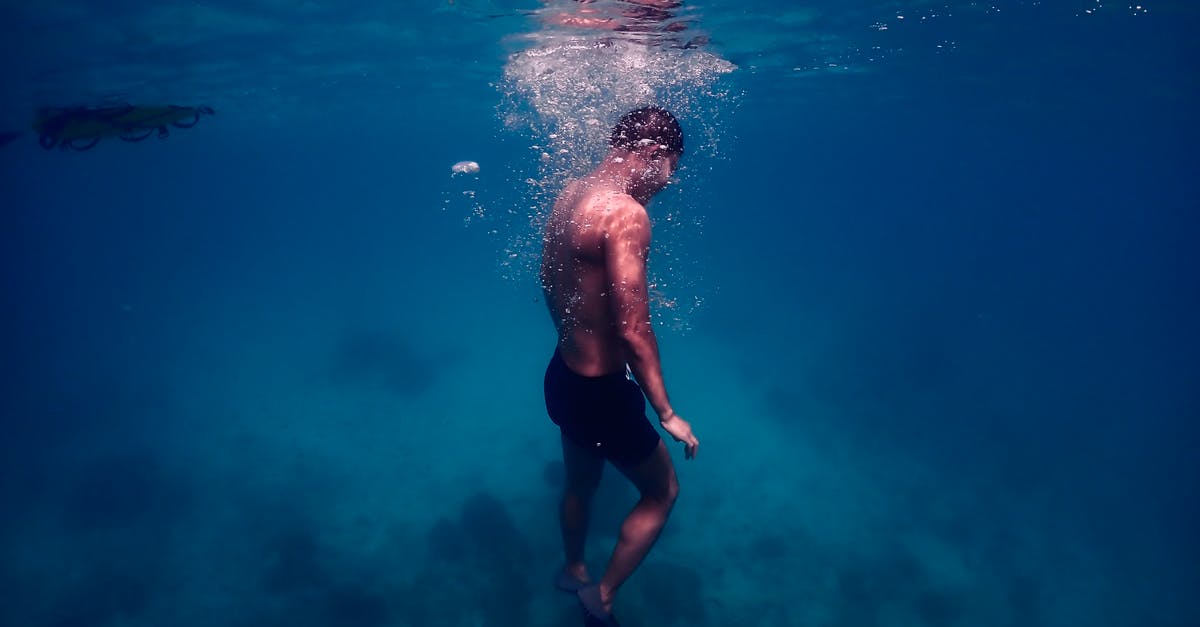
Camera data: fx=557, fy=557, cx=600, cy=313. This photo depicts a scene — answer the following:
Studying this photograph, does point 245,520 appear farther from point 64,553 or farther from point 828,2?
point 828,2

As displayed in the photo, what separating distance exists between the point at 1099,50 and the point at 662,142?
16.7 meters

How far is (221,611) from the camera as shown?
6.08 m

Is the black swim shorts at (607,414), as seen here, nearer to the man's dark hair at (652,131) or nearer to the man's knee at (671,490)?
the man's knee at (671,490)

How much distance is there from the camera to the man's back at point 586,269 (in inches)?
107

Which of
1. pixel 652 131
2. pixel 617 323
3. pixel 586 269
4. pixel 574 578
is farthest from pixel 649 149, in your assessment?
pixel 574 578

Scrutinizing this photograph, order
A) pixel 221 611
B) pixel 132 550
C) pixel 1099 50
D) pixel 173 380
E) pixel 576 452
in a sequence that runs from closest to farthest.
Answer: pixel 576 452 → pixel 221 611 → pixel 132 550 → pixel 1099 50 → pixel 173 380

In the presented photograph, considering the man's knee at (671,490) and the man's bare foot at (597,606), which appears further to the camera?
the man's bare foot at (597,606)

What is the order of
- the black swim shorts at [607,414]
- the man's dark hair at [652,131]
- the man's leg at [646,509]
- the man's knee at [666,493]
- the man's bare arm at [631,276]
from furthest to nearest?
1. the man's knee at [666,493]
2. the man's leg at [646,509]
3. the black swim shorts at [607,414]
4. the man's dark hair at [652,131]
5. the man's bare arm at [631,276]

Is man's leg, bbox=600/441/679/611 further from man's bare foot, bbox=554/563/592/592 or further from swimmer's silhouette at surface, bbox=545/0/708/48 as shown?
swimmer's silhouette at surface, bbox=545/0/708/48

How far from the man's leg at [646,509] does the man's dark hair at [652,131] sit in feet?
6.12

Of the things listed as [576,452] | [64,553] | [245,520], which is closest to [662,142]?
[576,452]

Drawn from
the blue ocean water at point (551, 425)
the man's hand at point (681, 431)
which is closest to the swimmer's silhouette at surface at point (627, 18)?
the blue ocean water at point (551, 425)

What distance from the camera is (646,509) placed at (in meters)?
3.85

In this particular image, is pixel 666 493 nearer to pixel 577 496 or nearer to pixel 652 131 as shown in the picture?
pixel 577 496
